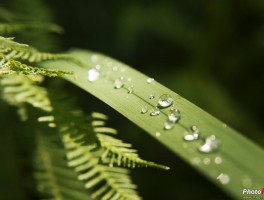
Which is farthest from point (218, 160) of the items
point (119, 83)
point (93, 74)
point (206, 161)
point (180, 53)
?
point (180, 53)

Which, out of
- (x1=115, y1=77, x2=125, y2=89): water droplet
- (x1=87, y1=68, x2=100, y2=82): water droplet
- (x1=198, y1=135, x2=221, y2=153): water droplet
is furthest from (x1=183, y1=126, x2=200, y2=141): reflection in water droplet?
(x1=87, y1=68, x2=100, y2=82): water droplet

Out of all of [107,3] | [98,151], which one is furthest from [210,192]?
[107,3]

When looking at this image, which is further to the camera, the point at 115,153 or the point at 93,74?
the point at 93,74

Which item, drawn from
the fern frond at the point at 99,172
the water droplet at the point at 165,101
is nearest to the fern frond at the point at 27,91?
the fern frond at the point at 99,172

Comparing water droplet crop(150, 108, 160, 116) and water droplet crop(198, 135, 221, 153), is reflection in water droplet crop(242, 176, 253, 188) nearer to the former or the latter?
water droplet crop(198, 135, 221, 153)

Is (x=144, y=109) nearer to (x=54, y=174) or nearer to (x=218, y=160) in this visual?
(x=218, y=160)

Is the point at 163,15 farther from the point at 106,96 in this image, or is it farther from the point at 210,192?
the point at 106,96
